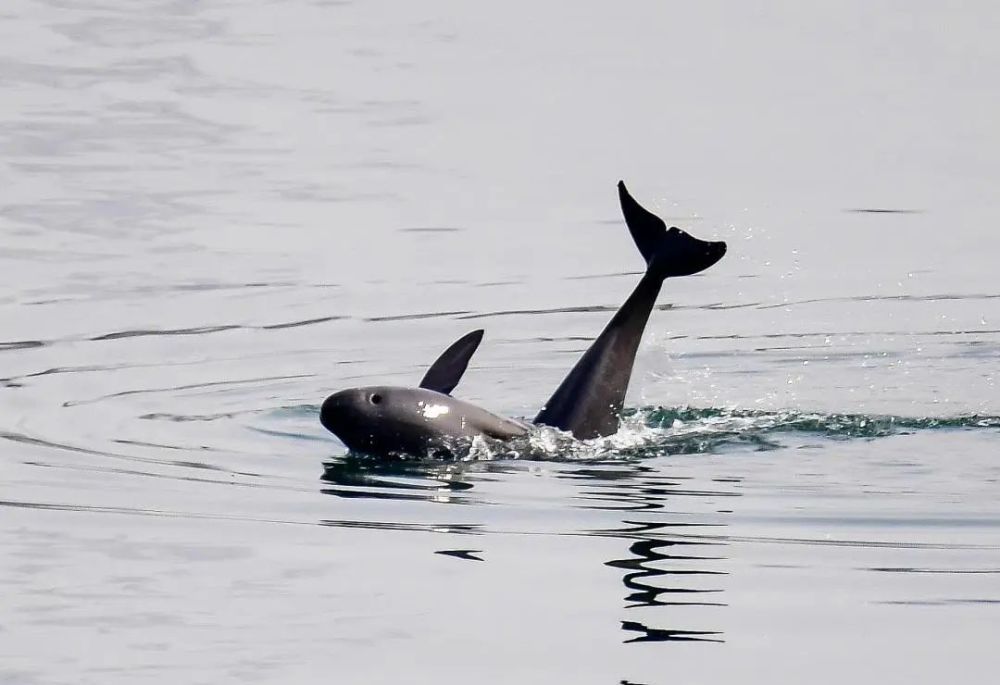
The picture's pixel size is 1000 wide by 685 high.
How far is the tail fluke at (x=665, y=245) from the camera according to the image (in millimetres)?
17031

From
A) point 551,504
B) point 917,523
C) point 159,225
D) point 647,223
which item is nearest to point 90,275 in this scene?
point 159,225

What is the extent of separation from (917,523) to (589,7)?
27.0 meters

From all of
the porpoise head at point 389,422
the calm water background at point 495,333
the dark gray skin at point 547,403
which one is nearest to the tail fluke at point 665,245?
the dark gray skin at point 547,403

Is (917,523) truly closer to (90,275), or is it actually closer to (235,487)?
(235,487)

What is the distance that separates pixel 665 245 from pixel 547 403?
5.24 feet

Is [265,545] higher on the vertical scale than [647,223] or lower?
lower

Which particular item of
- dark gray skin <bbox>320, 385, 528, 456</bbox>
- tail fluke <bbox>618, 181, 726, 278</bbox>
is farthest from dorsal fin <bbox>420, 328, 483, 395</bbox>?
tail fluke <bbox>618, 181, 726, 278</bbox>

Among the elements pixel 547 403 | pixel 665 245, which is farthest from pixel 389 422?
pixel 665 245

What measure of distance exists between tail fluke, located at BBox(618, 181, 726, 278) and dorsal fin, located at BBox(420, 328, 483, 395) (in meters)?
1.60

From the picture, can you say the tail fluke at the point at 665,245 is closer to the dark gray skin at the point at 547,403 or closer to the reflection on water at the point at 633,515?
the dark gray skin at the point at 547,403

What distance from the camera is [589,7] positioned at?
129 ft

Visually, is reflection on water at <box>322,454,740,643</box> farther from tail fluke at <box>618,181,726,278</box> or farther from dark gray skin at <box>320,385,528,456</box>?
tail fluke at <box>618,181,726,278</box>

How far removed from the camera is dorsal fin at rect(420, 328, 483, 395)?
1645 centimetres

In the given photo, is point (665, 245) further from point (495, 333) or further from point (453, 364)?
point (495, 333)
